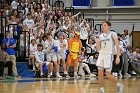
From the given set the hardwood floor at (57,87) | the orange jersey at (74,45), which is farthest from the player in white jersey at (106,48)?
the orange jersey at (74,45)

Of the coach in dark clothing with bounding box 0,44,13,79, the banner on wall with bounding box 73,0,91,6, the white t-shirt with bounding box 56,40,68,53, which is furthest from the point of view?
the banner on wall with bounding box 73,0,91,6

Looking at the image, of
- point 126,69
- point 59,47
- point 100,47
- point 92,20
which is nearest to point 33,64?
point 59,47

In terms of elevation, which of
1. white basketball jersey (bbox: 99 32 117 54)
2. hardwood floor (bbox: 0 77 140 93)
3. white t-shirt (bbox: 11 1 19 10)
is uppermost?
white t-shirt (bbox: 11 1 19 10)

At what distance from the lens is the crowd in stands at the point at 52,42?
15734 mm

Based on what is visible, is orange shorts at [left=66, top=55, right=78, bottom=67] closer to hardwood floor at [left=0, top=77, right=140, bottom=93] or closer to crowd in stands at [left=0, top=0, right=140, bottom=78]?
crowd in stands at [left=0, top=0, right=140, bottom=78]

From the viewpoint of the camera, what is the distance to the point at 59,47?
16203 millimetres

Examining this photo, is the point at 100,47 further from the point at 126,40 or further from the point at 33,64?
the point at 126,40

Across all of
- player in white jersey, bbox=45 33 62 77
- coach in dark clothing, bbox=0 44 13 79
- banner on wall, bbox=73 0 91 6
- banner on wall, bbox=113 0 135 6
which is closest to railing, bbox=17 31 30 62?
player in white jersey, bbox=45 33 62 77

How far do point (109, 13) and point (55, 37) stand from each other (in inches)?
383

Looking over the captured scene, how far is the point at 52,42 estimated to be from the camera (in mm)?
15961

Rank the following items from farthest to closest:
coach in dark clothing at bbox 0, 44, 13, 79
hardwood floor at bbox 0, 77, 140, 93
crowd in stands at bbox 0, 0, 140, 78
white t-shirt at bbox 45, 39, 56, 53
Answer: white t-shirt at bbox 45, 39, 56, 53 → crowd in stands at bbox 0, 0, 140, 78 → coach in dark clothing at bbox 0, 44, 13, 79 → hardwood floor at bbox 0, 77, 140, 93

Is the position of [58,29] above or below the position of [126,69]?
above

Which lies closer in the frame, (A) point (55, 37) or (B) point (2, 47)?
(B) point (2, 47)

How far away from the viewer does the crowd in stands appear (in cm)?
1573
